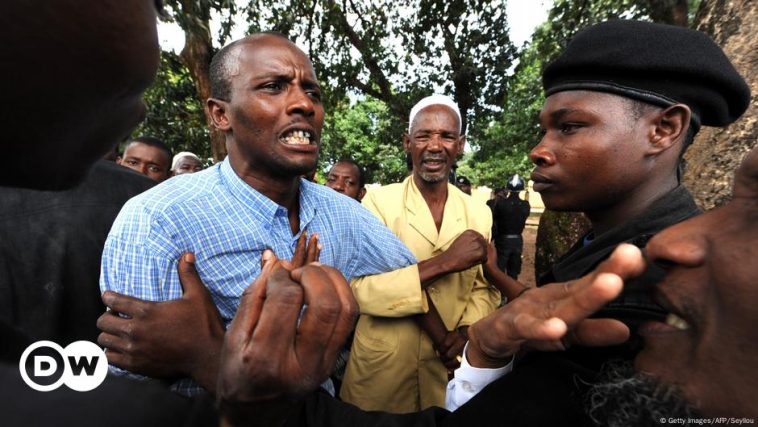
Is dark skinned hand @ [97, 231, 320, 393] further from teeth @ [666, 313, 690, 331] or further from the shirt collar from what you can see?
teeth @ [666, 313, 690, 331]

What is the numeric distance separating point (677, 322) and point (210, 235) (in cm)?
145

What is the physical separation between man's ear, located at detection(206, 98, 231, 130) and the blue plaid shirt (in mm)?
183

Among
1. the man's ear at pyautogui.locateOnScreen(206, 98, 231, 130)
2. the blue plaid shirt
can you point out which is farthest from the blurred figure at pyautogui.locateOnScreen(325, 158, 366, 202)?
the man's ear at pyautogui.locateOnScreen(206, 98, 231, 130)

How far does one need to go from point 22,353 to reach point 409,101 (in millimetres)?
10799

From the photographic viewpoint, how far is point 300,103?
1808 millimetres

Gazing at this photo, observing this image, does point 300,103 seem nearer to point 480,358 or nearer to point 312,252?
point 312,252

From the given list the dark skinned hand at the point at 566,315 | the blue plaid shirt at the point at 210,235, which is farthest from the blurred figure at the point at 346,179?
the dark skinned hand at the point at 566,315

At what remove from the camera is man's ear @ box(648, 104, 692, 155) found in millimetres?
1293

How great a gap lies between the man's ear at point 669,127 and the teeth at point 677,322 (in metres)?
0.65

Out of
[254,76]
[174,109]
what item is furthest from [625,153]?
[174,109]

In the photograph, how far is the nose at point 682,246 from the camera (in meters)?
0.83

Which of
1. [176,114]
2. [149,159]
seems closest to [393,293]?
[149,159]

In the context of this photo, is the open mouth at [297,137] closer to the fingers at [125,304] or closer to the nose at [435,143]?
the fingers at [125,304]

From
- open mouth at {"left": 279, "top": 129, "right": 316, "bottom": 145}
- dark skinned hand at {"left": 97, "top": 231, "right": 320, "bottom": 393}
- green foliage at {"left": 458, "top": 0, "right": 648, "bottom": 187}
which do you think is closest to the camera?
dark skinned hand at {"left": 97, "top": 231, "right": 320, "bottom": 393}
